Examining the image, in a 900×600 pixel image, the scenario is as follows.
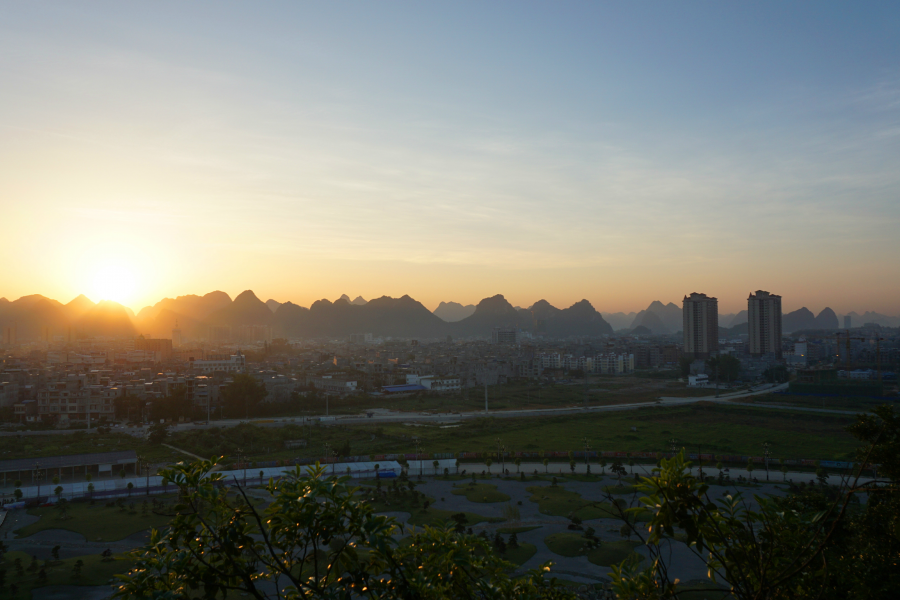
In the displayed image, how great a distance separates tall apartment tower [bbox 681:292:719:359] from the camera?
126 feet

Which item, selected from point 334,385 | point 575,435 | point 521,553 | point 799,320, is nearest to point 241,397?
point 334,385

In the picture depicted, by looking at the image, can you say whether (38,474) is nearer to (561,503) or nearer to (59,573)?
(59,573)

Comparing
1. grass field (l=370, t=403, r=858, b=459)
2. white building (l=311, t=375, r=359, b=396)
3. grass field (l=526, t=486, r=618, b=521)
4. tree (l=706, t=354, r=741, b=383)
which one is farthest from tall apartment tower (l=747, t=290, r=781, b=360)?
grass field (l=526, t=486, r=618, b=521)

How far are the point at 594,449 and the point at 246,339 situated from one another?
5165cm

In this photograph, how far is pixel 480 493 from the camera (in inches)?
387

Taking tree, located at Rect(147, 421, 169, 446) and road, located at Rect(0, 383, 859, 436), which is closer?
tree, located at Rect(147, 421, 169, 446)

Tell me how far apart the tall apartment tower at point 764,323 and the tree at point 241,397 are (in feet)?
113

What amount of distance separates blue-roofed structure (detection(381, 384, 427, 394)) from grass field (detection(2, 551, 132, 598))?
1752cm

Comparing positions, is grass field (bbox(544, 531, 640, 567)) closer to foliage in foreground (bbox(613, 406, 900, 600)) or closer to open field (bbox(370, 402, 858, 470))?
foliage in foreground (bbox(613, 406, 900, 600))

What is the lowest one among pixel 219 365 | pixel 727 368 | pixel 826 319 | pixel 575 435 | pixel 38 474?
pixel 575 435

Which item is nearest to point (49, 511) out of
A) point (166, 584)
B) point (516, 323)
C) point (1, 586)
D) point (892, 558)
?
point (1, 586)

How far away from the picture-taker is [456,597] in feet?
5.38

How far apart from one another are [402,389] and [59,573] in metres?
18.7

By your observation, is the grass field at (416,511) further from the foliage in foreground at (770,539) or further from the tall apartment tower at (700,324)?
the tall apartment tower at (700,324)
